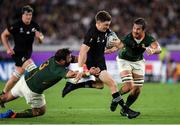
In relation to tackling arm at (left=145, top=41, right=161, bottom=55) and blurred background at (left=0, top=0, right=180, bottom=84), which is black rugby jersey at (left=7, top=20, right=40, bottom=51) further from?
blurred background at (left=0, top=0, right=180, bottom=84)

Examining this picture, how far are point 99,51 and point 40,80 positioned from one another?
190cm

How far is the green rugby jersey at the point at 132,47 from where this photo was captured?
14.9 m

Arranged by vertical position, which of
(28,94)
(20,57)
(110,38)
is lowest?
(28,94)

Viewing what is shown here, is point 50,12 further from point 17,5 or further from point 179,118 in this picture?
point 179,118

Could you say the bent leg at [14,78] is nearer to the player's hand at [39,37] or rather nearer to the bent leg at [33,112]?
the player's hand at [39,37]

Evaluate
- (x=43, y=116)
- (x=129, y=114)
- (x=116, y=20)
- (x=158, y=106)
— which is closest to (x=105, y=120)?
(x=129, y=114)

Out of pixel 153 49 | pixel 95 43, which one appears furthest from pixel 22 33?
pixel 153 49

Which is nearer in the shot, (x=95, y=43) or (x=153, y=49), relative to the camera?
(x=95, y=43)

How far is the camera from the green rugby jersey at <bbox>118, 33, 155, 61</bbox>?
14859mm

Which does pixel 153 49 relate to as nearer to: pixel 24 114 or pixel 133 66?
pixel 133 66

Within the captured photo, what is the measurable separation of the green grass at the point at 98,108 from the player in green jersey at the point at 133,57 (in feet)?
2.09

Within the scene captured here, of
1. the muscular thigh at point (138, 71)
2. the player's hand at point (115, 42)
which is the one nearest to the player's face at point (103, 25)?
the player's hand at point (115, 42)

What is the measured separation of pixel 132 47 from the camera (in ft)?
49.1

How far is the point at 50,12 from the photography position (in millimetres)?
32062
